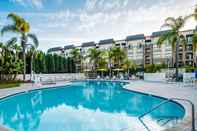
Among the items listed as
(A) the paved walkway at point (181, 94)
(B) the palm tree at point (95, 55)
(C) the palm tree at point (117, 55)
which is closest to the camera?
(A) the paved walkway at point (181, 94)

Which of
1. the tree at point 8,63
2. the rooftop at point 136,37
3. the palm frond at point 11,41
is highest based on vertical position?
the rooftop at point 136,37

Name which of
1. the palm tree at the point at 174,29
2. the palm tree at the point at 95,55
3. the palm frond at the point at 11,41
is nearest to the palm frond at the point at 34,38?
the palm frond at the point at 11,41

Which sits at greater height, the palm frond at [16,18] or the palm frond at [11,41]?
the palm frond at [16,18]

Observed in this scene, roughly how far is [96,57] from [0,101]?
3500cm

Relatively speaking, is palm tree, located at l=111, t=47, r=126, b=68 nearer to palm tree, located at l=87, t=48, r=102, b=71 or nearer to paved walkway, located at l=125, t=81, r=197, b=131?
Result: palm tree, located at l=87, t=48, r=102, b=71

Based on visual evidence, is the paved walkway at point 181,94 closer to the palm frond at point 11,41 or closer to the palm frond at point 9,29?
the palm frond at point 9,29

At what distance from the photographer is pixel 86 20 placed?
22484 millimetres

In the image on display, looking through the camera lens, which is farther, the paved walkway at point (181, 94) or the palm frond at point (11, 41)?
the palm frond at point (11, 41)

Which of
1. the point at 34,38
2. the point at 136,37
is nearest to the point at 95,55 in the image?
the point at 34,38

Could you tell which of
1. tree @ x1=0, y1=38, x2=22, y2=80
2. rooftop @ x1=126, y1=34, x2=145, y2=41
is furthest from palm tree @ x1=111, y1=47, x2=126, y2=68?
rooftop @ x1=126, y1=34, x2=145, y2=41

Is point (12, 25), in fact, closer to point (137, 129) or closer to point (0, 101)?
point (0, 101)

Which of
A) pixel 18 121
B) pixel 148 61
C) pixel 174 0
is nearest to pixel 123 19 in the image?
pixel 174 0

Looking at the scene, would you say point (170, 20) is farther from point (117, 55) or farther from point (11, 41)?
point (117, 55)

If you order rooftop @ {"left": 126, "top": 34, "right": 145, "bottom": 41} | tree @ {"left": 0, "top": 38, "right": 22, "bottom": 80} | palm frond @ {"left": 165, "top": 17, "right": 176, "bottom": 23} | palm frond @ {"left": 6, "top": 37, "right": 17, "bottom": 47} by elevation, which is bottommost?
tree @ {"left": 0, "top": 38, "right": 22, "bottom": 80}
